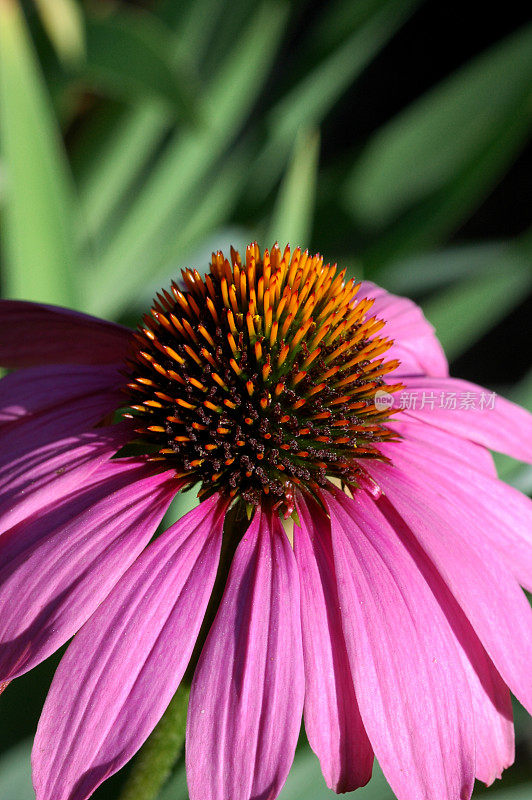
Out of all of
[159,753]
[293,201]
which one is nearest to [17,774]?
[159,753]

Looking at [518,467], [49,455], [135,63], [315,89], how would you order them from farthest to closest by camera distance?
[315,89] < [135,63] < [518,467] < [49,455]

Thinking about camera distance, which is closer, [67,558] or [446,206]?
[67,558]

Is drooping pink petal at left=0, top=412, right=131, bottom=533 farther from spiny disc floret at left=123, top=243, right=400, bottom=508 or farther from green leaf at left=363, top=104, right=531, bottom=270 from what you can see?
green leaf at left=363, top=104, right=531, bottom=270

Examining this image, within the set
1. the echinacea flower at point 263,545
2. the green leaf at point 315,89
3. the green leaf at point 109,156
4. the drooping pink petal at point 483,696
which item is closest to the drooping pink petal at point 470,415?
the echinacea flower at point 263,545

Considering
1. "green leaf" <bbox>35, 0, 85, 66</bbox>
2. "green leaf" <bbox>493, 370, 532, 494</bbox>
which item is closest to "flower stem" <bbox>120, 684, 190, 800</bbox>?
"green leaf" <bbox>493, 370, 532, 494</bbox>

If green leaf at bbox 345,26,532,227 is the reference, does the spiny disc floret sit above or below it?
below

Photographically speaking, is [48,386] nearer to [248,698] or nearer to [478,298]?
[248,698]

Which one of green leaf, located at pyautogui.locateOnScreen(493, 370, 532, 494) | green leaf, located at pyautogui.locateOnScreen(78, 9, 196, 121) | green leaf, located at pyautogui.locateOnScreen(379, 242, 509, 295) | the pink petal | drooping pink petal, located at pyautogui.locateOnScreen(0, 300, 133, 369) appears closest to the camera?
the pink petal
